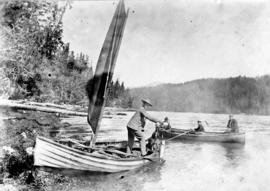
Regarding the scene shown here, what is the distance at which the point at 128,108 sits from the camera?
43656 millimetres

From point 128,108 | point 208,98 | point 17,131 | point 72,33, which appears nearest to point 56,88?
point 72,33

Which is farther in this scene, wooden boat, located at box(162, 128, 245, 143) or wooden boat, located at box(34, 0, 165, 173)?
wooden boat, located at box(162, 128, 245, 143)

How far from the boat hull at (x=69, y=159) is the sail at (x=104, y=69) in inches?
21.9

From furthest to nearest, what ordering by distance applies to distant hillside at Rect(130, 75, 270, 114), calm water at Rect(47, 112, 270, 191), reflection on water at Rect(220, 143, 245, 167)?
distant hillside at Rect(130, 75, 270, 114) < reflection on water at Rect(220, 143, 245, 167) < calm water at Rect(47, 112, 270, 191)

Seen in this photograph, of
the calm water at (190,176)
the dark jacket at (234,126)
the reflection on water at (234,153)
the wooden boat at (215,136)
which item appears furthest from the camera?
the dark jacket at (234,126)

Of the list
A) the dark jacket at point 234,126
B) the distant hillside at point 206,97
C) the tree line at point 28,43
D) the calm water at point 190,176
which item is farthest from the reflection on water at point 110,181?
the distant hillside at point 206,97

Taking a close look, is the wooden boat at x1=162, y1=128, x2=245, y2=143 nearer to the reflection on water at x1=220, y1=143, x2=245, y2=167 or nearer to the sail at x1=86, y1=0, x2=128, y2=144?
the reflection on water at x1=220, y1=143, x2=245, y2=167

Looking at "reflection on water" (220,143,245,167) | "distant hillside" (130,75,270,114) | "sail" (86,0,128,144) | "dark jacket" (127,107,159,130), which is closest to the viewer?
"sail" (86,0,128,144)

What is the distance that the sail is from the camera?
6.28m

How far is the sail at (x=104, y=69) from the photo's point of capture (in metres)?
6.28

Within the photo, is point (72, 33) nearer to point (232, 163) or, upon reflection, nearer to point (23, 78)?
point (23, 78)

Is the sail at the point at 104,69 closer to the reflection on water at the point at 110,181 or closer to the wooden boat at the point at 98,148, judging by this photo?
the wooden boat at the point at 98,148

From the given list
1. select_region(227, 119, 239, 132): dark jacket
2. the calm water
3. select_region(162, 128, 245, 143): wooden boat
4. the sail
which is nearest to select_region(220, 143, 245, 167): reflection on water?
the calm water

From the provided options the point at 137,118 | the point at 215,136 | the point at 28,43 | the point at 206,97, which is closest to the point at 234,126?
the point at 215,136
